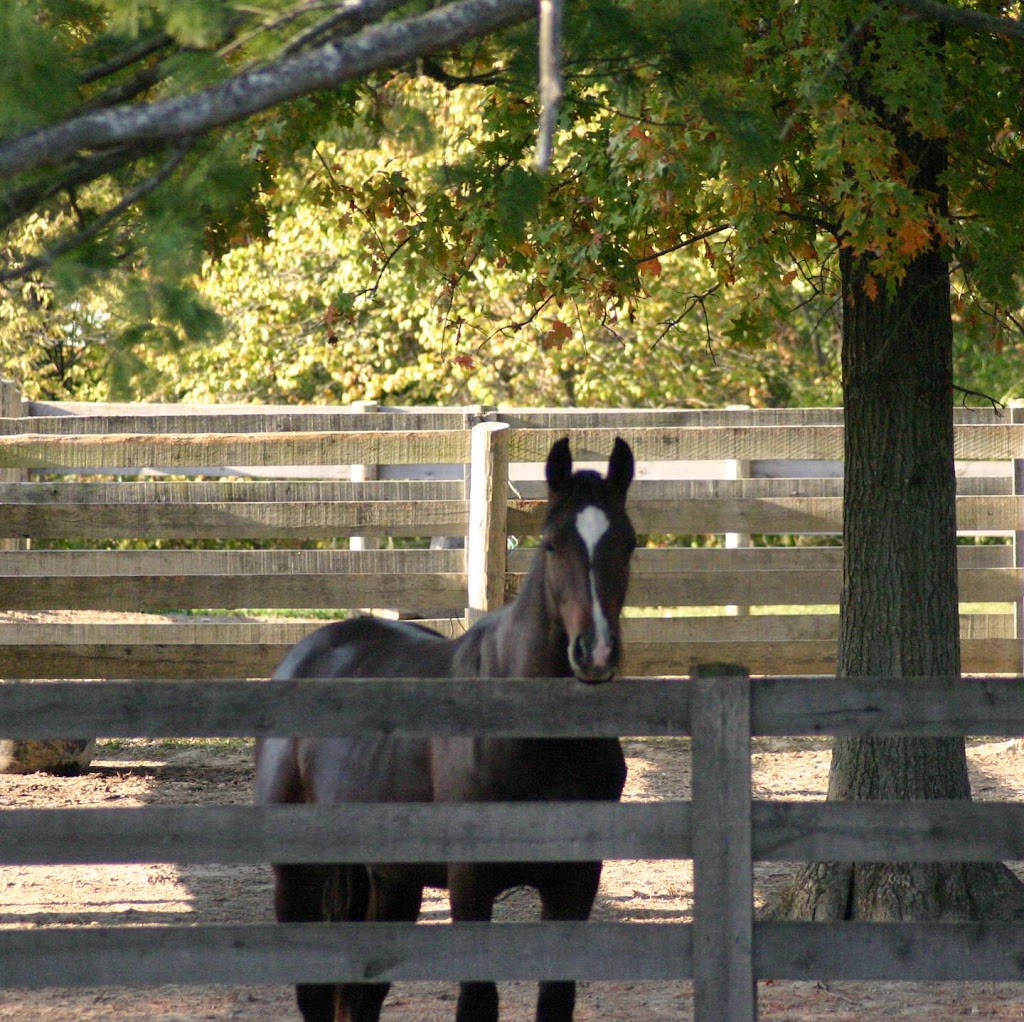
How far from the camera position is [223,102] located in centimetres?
299

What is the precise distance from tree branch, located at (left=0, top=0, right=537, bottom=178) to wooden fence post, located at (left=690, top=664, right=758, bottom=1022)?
70.0 inches

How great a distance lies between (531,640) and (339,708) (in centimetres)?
68

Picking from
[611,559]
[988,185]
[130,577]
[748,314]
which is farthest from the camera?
[130,577]

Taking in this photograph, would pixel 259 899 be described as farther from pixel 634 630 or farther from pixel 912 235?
pixel 912 235

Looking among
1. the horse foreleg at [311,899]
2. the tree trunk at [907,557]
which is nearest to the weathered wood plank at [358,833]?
the horse foreleg at [311,899]

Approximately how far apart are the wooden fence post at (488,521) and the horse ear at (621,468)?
3.74 m

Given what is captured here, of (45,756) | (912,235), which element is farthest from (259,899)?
(912,235)

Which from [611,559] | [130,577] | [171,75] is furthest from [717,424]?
[171,75]

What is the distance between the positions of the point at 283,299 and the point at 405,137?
48.0 ft

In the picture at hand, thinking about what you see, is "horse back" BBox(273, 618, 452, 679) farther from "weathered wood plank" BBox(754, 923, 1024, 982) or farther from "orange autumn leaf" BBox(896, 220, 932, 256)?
"orange autumn leaf" BBox(896, 220, 932, 256)

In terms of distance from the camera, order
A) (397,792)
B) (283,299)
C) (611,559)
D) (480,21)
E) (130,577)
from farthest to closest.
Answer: (283,299) < (130,577) < (397,792) < (611,559) < (480,21)

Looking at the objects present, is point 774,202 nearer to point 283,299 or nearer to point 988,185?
point 988,185

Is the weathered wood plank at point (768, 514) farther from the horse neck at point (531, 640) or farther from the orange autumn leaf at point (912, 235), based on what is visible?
the horse neck at point (531, 640)

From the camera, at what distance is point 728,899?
356cm
